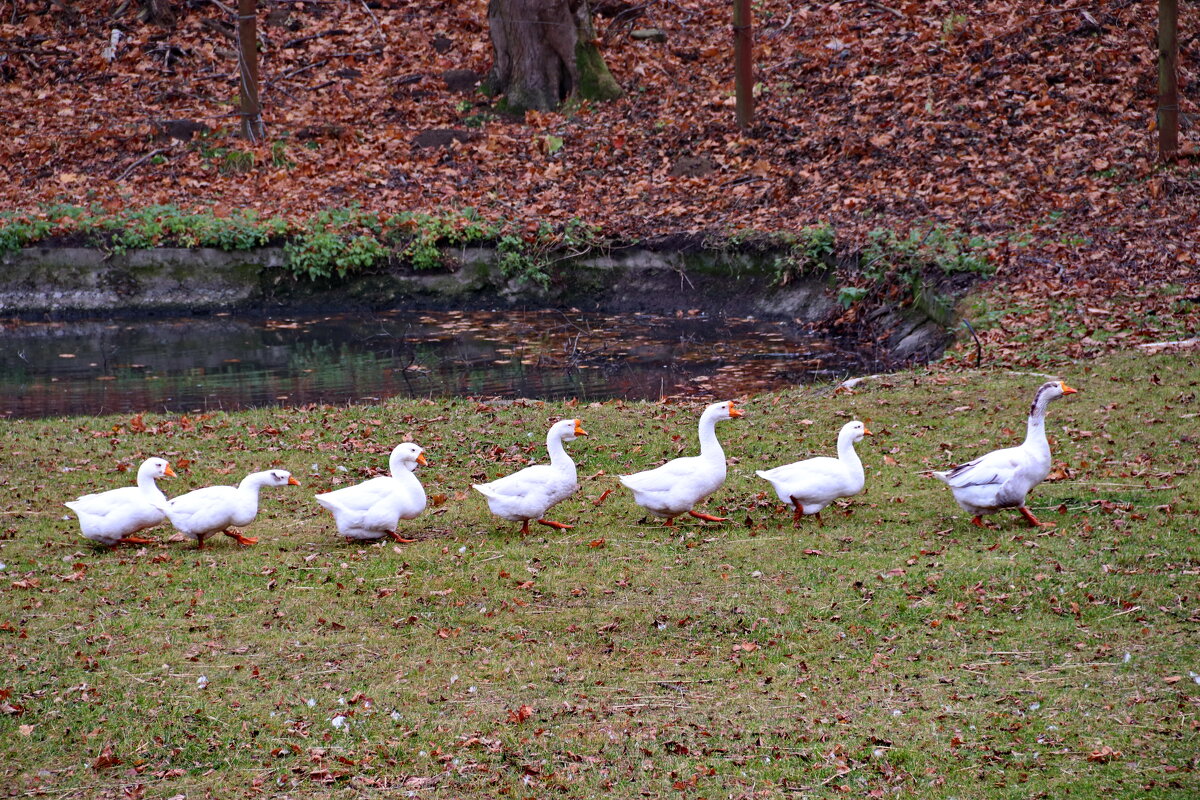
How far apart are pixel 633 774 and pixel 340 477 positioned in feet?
20.6

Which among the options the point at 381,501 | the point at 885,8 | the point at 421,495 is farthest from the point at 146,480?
the point at 885,8

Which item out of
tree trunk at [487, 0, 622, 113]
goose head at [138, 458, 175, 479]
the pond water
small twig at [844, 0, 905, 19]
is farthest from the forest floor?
goose head at [138, 458, 175, 479]

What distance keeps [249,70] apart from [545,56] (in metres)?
6.51

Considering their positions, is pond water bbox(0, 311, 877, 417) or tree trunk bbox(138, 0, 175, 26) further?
tree trunk bbox(138, 0, 175, 26)

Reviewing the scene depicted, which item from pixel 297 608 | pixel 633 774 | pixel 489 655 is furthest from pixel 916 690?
pixel 297 608

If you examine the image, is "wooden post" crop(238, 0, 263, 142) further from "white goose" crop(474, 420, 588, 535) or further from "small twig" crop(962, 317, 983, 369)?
"white goose" crop(474, 420, 588, 535)

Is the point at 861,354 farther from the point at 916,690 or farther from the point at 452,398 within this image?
the point at 916,690

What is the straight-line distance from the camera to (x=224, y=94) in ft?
93.0

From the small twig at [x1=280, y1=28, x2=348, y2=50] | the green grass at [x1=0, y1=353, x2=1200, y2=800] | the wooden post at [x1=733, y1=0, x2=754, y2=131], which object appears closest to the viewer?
the green grass at [x1=0, y1=353, x2=1200, y2=800]

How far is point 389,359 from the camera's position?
17.9 meters

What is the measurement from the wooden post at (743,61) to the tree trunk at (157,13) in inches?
643

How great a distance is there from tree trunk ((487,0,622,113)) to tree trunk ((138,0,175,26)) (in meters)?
9.86

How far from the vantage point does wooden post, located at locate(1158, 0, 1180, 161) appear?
56.9ft

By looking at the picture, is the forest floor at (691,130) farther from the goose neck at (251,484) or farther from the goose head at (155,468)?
the goose head at (155,468)
